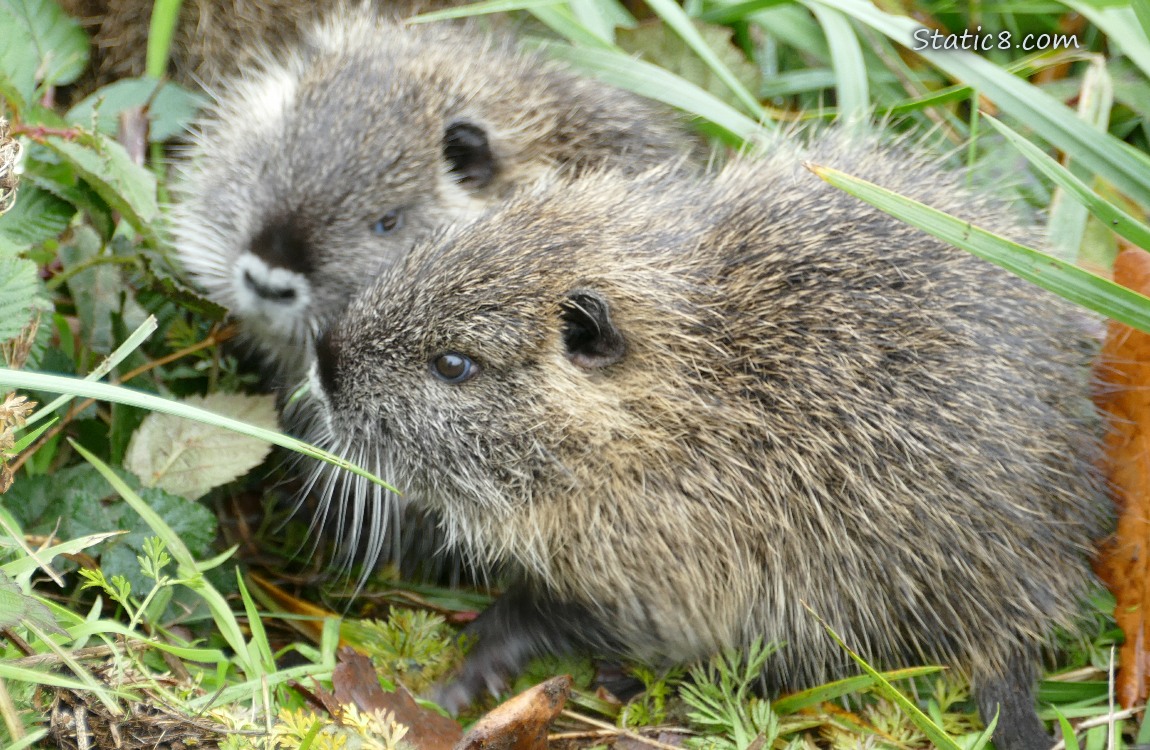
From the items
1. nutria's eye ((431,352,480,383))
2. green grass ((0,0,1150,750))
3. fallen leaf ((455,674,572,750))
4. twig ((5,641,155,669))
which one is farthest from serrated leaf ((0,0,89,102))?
fallen leaf ((455,674,572,750))

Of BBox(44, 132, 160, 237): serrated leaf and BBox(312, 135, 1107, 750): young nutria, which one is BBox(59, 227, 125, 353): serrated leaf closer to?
BBox(44, 132, 160, 237): serrated leaf

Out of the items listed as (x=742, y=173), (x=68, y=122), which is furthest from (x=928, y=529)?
(x=68, y=122)

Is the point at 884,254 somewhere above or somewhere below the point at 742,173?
below

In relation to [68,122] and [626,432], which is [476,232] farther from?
[68,122]

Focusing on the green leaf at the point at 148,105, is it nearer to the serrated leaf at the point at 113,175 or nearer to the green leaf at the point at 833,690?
the serrated leaf at the point at 113,175

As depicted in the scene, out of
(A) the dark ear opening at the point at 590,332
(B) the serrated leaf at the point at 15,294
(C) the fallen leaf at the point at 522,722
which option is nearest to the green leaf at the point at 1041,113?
(A) the dark ear opening at the point at 590,332
